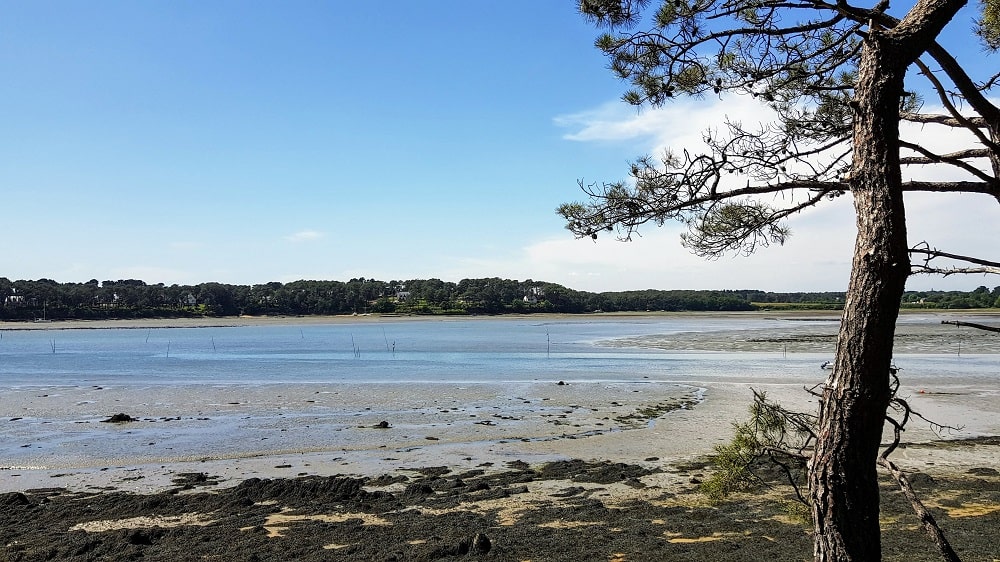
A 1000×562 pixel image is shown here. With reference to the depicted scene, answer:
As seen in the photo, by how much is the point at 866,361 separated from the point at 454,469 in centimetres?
929

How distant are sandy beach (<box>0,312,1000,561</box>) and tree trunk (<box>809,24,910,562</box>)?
3.70 m

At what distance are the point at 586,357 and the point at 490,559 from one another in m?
31.5

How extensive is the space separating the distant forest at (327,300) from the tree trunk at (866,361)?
118 m

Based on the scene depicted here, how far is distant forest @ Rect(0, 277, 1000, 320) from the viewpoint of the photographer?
370ft

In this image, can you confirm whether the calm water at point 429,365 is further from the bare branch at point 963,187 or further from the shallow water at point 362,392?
the bare branch at point 963,187

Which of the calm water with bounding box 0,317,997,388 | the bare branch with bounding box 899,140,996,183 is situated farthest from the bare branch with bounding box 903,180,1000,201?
the calm water with bounding box 0,317,997,388

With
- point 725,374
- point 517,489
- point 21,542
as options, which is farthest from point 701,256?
point 725,374

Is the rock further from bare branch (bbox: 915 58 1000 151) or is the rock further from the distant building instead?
the distant building

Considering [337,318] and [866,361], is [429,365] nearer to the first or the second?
[866,361]

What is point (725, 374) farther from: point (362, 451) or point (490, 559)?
point (490, 559)

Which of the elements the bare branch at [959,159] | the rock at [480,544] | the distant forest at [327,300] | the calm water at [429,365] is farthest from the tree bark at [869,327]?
the distant forest at [327,300]

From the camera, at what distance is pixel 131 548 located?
783cm

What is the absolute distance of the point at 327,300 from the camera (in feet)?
411

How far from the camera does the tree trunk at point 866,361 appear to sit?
11.8 ft
